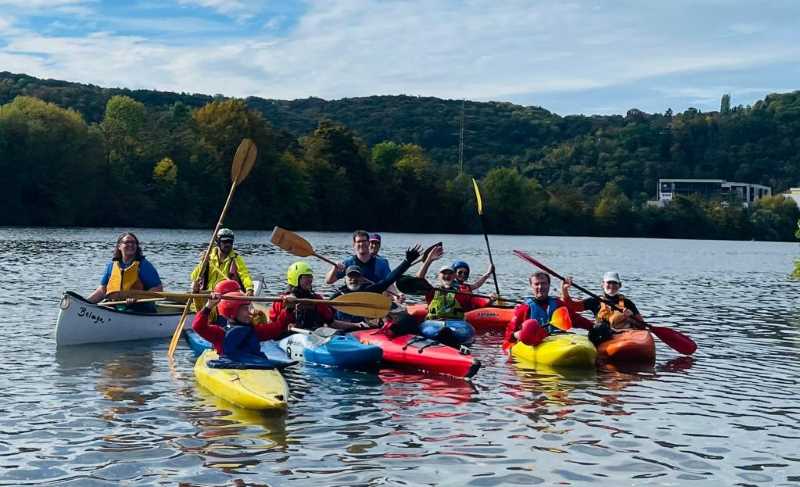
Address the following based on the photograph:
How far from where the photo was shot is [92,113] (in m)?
95.8

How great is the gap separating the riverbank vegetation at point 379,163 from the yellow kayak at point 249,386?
58613 millimetres

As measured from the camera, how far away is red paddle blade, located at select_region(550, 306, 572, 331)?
530 inches

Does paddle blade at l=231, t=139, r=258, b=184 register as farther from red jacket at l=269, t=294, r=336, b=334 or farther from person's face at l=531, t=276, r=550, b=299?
person's face at l=531, t=276, r=550, b=299

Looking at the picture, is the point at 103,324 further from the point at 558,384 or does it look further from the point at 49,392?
the point at 558,384

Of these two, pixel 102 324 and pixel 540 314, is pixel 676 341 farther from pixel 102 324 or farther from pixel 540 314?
pixel 102 324

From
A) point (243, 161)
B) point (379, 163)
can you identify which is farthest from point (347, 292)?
point (379, 163)

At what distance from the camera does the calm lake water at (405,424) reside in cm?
761

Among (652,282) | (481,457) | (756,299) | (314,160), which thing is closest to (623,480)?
(481,457)

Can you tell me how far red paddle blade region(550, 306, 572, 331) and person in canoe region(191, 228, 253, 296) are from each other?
14.6ft

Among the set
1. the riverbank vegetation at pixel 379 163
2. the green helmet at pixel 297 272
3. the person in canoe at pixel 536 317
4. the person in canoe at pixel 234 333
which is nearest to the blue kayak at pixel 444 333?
the person in canoe at pixel 536 317

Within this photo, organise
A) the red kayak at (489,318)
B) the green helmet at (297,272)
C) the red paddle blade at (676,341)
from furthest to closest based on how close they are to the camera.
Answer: the red kayak at (489,318) → the red paddle blade at (676,341) → the green helmet at (297,272)

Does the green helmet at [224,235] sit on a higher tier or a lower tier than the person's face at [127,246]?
higher

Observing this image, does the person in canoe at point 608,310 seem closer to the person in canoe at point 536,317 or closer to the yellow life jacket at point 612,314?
the yellow life jacket at point 612,314

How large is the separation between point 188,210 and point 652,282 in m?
48.2
